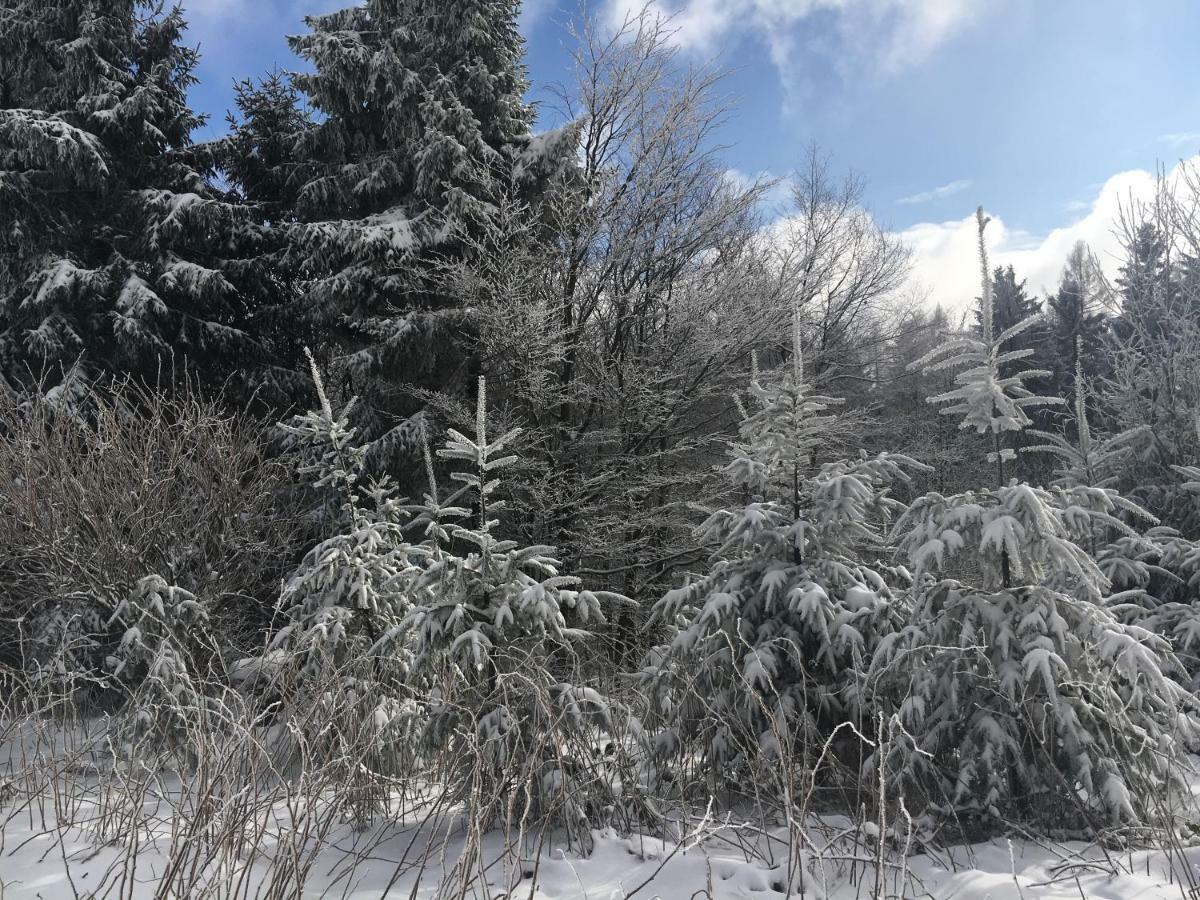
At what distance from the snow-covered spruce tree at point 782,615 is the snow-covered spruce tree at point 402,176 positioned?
646 centimetres

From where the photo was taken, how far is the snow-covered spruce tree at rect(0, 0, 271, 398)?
1025 cm

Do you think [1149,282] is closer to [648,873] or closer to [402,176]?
[402,176]

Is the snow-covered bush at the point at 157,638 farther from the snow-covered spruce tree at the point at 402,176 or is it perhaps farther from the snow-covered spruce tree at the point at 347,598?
the snow-covered spruce tree at the point at 402,176

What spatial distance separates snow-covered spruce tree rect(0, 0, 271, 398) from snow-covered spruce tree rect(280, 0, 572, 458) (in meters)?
1.72

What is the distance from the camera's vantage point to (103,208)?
1155cm

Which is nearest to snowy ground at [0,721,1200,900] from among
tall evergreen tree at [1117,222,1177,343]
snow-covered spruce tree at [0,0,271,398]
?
snow-covered spruce tree at [0,0,271,398]

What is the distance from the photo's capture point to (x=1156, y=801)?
3.59 meters

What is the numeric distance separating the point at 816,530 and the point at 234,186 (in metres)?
13.4

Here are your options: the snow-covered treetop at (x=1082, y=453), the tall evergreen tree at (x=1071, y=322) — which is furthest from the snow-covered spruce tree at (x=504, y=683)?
the tall evergreen tree at (x=1071, y=322)

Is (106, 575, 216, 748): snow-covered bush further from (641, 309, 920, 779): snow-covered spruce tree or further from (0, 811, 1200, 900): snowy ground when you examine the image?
(641, 309, 920, 779): snow-covered spruce tree

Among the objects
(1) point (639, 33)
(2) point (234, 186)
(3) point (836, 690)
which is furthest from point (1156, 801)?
(2) point (234, 186)

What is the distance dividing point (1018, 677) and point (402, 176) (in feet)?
36.0

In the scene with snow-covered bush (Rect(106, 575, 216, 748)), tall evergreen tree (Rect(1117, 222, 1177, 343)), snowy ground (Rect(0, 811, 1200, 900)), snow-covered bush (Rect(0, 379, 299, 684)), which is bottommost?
snowy ground (Rect(0, 811, 1200, 900))

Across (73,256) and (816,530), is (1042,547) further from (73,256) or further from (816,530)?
(73,256)
